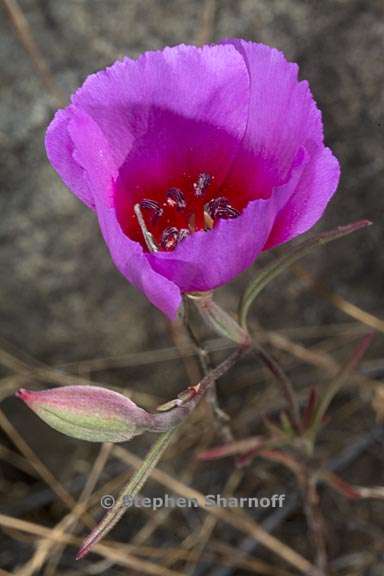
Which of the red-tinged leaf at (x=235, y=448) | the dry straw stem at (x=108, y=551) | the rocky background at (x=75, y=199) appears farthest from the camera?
the dry straw stem at (x=108, y=551)

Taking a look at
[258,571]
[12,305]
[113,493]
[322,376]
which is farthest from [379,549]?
[12,305]

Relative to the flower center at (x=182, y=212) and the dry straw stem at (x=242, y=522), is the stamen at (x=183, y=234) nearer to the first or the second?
the flower center at (x=182, y=212)

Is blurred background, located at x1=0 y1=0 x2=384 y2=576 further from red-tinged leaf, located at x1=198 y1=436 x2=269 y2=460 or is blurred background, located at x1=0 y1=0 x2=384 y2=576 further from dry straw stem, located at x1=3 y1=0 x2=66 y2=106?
red-tinged leaf, located at x1=198 y1=436 x2=269 y2=460

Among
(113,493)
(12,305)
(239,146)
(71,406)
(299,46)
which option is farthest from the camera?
(113,493)

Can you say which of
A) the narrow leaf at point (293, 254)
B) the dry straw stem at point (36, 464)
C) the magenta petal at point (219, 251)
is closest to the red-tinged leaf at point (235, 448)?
the narrow leaf at point (293, 254)

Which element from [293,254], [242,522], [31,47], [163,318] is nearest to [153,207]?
[293,254]

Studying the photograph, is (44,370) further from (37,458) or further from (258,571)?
(258,571)

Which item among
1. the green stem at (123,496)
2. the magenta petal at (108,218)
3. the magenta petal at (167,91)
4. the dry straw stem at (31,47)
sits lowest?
the green stem at (123,496)
